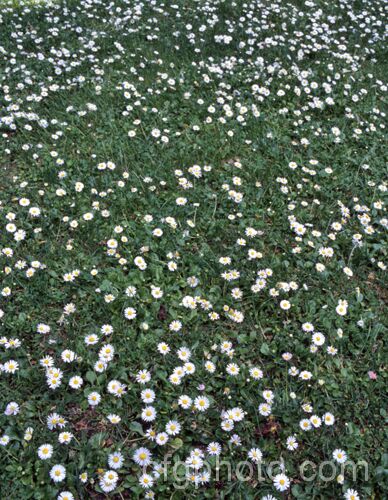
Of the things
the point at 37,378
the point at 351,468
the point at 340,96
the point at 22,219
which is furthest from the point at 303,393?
the point at 340,96

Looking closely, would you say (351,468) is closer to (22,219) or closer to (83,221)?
(83,221)

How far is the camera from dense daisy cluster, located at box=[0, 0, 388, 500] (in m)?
2.50

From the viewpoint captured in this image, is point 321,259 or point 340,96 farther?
point 340,96

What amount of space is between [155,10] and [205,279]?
460cm

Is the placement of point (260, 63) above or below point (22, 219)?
above

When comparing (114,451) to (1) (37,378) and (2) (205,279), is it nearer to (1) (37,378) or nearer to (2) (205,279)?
(1) (37,378)

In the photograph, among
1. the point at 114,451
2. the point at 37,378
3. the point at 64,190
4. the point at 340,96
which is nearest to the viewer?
the point at 114,451

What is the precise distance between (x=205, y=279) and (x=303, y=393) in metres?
0.99

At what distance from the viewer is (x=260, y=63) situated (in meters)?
5.50

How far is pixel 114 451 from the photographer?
2469 millimetres

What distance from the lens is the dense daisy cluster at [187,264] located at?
2504 mm

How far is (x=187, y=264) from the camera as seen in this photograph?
3432 millimetres

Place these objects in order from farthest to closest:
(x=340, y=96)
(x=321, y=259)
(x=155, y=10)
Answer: (x=155, y=10) → (x=340, y=96) → (x=321, y=259)

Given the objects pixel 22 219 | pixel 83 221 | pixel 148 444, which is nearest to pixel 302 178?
pixel 83 221
